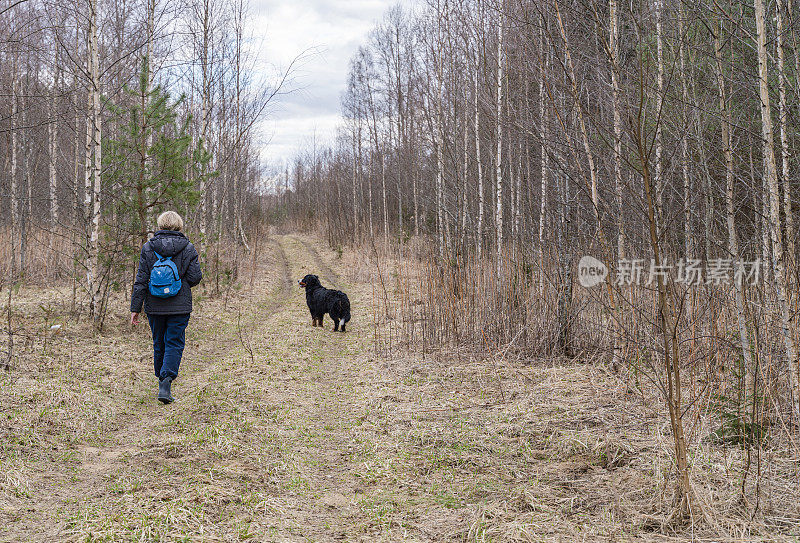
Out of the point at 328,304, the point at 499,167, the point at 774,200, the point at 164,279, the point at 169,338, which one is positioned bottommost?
the point at 169,338

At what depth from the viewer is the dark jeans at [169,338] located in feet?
16.3

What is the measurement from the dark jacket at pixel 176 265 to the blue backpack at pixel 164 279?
0.08 metres

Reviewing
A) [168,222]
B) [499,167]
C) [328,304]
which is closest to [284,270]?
[328,304]

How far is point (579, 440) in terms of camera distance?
3.59 metres

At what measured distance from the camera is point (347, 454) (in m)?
3.90

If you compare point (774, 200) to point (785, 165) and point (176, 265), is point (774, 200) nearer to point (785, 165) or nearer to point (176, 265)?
point (785, 165)

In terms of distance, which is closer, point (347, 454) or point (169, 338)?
point (347, 454)

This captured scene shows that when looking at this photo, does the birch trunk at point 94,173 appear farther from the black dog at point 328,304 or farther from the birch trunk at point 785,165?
the birch trunk at point 785,165

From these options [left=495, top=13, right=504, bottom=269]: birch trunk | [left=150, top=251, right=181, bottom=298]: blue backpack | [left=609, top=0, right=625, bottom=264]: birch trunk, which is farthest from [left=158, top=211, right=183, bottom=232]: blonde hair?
[left=609, top=0, right=625, bottom=264]: birch trunk

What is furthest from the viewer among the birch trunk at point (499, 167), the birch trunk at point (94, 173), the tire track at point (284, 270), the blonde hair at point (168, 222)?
the tire track at point (284, 270)

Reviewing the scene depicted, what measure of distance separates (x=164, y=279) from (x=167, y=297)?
0.20 metres

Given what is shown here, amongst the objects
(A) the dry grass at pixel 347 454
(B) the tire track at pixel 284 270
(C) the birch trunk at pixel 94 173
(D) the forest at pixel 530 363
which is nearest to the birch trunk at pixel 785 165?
Answer: (D) the forest at pixel 530 363

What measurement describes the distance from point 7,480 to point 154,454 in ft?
2.70

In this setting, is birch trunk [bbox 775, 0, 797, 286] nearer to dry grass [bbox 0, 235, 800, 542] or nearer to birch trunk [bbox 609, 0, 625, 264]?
birch trunk [bbox 609, 0, 625, 264]
